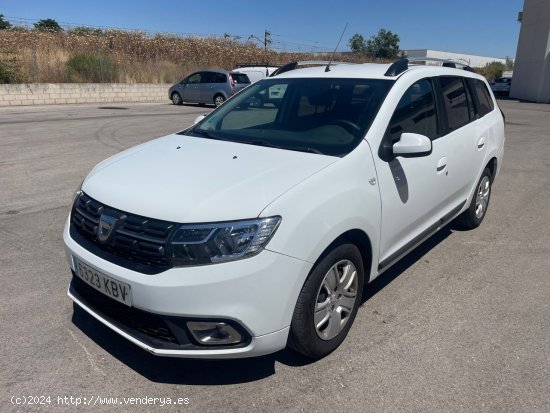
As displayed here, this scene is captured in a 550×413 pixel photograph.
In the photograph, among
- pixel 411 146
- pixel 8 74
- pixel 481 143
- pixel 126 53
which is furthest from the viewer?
pixel 126 53

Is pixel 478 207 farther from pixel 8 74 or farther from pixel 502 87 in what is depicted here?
pixel 502 87

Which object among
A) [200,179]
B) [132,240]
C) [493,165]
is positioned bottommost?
[493,165]

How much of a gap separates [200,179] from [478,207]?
3.67 meters

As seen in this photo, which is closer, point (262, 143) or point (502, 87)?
point (262, 143)

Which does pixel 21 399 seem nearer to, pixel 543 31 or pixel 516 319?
pixel 516 319

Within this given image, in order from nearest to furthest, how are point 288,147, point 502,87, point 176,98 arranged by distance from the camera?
point 288,147 → point 176,98 → point 502,87

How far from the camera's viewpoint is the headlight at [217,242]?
7.52 feet

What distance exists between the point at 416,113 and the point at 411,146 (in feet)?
2.36

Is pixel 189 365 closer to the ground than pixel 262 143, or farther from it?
closer to the ground

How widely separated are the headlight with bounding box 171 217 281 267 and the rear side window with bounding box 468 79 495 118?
3572 millimetres

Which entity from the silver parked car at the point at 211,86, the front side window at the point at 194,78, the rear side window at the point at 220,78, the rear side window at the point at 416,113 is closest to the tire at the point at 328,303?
the rear side window at the point at 416,113

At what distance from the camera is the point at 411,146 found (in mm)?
3041

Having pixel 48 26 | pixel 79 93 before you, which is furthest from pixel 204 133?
pixel 48 26

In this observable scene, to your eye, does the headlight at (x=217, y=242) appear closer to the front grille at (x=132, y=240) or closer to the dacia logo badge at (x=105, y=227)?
the front grille at (x=132, y=240)
